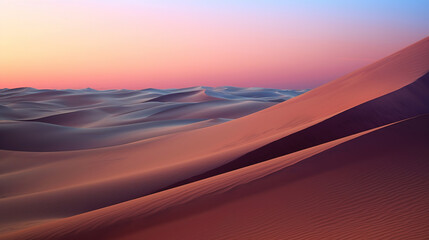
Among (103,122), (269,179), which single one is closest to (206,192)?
(269,179)

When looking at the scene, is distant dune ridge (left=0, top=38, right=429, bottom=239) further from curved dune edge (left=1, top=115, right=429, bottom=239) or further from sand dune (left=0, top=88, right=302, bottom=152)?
sand dune (left=0, top=88, right=302, bottom=152)

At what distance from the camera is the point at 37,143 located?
1739 centimetres

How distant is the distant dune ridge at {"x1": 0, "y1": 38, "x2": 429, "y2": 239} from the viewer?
331 cm

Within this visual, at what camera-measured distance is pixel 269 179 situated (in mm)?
4172

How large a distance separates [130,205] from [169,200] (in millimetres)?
531

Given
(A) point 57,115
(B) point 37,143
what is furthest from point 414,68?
(A) point 57,115

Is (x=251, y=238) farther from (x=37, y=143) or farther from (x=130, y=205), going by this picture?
(x=37, y=143)

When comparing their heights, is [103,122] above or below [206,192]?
above

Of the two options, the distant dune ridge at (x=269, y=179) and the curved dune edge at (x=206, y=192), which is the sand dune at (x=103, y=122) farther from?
the curved dune edge at (x=206, y=192)

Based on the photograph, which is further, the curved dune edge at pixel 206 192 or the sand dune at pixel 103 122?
the sand dune at pixel 103 122

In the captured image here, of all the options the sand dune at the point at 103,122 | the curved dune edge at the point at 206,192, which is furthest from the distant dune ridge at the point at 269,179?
the sand dune at the point at 103,122

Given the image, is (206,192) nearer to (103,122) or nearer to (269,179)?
(269,179)

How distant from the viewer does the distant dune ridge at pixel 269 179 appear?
10.9ft

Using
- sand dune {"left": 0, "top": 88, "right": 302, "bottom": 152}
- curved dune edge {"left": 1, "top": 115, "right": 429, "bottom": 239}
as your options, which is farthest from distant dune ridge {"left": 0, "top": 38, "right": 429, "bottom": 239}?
sand dune {"left": 0, "top": 88, "right": 302, "bottom": 152}
